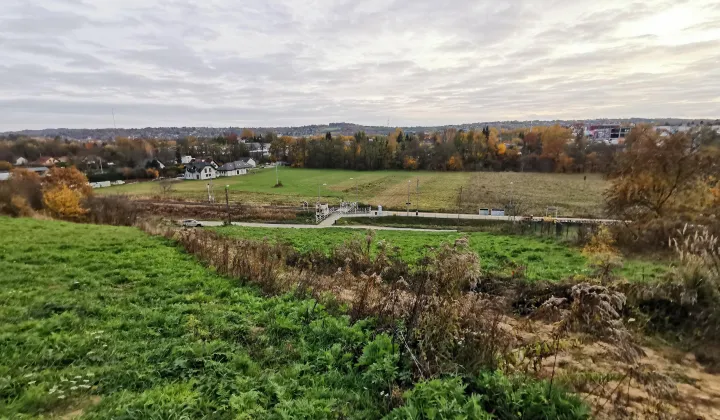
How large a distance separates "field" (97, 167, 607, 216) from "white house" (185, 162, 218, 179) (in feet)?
33.3

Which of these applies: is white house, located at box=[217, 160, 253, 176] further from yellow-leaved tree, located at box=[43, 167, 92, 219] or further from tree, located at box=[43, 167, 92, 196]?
yellow-leaved tree, located at box=[43, 167, 92, 219]

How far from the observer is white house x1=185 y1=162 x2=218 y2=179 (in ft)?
286

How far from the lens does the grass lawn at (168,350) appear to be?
4.00m

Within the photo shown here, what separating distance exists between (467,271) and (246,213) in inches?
1616

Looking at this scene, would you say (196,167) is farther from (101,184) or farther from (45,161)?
(45,161)

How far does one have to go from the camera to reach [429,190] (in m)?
64.0

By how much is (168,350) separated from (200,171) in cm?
8992

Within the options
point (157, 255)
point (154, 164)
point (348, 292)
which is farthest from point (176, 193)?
point (348, 292)

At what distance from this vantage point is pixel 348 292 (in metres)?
8.18

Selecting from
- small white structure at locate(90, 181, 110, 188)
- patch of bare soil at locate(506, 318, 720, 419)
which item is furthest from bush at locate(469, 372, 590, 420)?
small white structure at locate(90, 181, 110, 188)

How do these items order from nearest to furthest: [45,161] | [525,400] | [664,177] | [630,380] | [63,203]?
[525,400]
[630,380]
[664,177]
[63,203]
[45,161]

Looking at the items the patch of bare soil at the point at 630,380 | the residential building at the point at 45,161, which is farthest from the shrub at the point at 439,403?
the residential building at the point at 45,161

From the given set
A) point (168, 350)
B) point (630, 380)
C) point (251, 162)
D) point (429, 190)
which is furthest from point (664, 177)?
point (251, 162)

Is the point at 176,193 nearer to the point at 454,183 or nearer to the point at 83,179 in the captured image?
the point at 83,179
